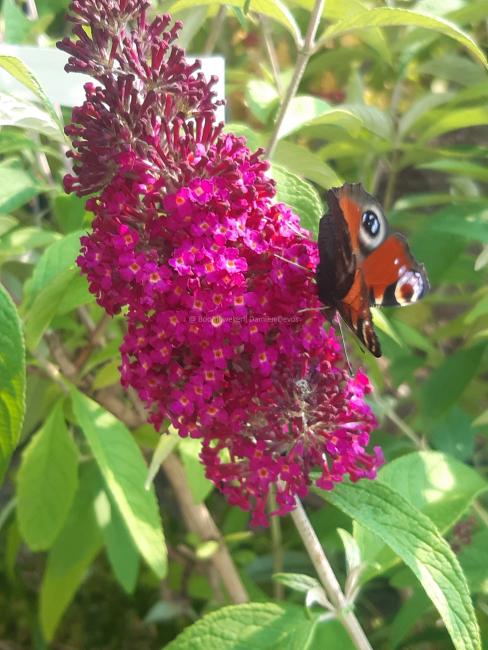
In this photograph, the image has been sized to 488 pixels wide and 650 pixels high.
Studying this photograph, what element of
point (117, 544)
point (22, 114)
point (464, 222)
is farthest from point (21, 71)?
point (117, 544)

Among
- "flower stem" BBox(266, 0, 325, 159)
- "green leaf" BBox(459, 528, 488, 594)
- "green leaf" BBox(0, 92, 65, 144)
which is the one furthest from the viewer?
"green leaf" BBox(459, 528, 488, 594)

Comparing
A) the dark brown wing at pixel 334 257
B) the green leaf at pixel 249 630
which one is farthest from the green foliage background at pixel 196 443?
the dark brown wing at pixel 334 257

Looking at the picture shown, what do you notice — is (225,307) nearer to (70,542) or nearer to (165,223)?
(165,223)

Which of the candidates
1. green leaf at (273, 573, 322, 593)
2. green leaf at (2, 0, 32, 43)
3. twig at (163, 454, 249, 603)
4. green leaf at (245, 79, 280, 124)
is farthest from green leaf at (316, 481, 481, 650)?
green leaf at (2, 0, 32, 43)

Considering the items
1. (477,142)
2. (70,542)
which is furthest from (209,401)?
(477,142)

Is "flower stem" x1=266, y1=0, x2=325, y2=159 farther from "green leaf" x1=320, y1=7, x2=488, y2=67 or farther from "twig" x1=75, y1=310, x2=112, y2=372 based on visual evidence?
"twig" x1=75, y1=310, x2=112, y2=372

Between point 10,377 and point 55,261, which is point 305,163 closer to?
point 55,261
